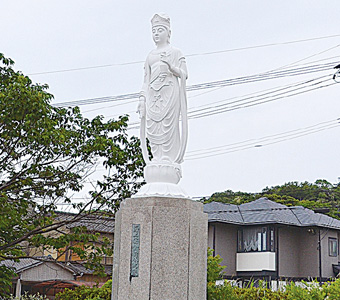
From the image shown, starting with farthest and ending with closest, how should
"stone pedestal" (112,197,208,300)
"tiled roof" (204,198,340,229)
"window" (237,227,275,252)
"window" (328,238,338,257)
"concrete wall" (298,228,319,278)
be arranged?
1. "window" (328,238,338,257)
2. "concrete wall" (298,228,319,278)
3. "tiled roof" (204,198,340,229)
4. "window" (237,227,275,252)
5. "stone pedestal" (112,197,208,300)

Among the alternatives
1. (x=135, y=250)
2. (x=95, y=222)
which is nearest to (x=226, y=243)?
(x=95, y=222)

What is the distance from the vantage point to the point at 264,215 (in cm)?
2495

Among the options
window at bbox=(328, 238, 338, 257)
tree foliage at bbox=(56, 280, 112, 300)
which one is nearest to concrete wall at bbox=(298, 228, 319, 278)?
window at bbox=(328, 238, 338, 257)

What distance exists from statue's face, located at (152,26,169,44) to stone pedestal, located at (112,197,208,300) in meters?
2.56

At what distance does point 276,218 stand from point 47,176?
1455cm

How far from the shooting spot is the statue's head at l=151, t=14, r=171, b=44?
8156 millimetres

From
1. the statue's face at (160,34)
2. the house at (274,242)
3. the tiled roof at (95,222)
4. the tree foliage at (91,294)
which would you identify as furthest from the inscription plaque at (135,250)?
the house at (274,242)

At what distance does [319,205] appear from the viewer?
117 feet

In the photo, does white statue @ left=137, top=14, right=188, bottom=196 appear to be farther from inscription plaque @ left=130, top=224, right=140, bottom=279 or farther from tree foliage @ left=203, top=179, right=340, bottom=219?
tree foliage @ left=203, top=179, right=340, bottom=219

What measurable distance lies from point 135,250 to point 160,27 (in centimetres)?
343

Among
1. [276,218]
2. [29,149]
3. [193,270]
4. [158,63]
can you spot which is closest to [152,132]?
[158,63]

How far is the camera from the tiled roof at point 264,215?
2456 cm

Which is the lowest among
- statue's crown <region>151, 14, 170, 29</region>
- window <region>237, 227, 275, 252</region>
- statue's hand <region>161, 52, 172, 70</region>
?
window <region>237, 227, 275, 252</region>

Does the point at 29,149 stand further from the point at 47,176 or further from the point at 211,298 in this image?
the point at 211,298
